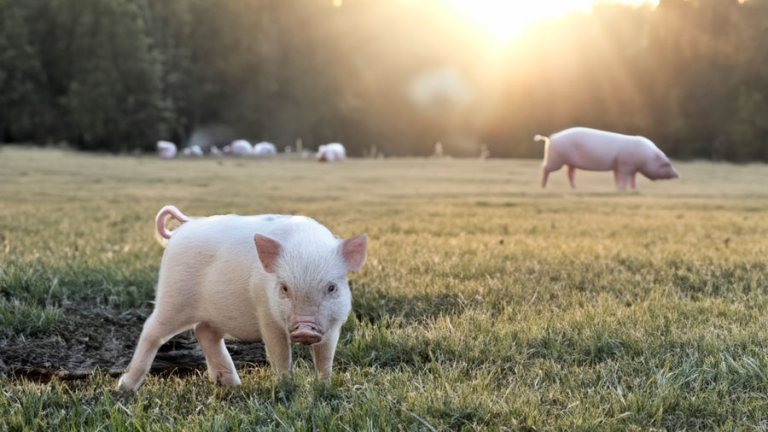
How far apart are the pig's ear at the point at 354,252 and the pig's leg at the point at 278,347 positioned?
382mm

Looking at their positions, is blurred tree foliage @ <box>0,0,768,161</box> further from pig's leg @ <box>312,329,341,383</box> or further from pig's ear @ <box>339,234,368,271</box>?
pig's leg @ <box>312,329,341,383</box>

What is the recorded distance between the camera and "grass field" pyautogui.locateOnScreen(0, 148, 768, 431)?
2346mm

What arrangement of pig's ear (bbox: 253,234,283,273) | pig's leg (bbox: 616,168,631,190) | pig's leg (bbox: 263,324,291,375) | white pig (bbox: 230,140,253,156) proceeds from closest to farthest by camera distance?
pig's ear (bbox: 253,234,283,273)
pig's leg (bbox: 263,324,291,375)
pig's leg (bbox: 616,168,631,190)
white pig (bbox: 230,140,253,156)

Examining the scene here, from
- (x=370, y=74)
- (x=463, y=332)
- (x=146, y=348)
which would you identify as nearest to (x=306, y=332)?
(x=146, y=348)

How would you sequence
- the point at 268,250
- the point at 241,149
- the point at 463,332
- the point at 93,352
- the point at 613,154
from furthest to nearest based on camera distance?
the point at 241,149 → the point at 613,154 → the point at 93,352 → the point at 463,332 → the point at 268,250

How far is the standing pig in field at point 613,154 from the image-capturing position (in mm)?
5734

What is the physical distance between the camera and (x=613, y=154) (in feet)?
19.2

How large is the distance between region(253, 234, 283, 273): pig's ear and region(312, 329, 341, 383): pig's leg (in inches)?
14.4

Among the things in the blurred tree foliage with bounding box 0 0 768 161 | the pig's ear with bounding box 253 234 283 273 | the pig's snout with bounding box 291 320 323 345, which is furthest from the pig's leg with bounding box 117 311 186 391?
the blurred tree foliage with bounding box 0 0 768 161

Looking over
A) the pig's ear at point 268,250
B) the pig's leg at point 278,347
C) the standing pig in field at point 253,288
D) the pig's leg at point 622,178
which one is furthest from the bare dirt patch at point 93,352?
the pig's leg at point 622,178

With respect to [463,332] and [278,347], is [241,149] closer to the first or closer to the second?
[463,332]

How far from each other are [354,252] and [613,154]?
3950 mm

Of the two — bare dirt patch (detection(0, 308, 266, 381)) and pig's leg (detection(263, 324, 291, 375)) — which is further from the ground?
pig's leg (detection(263, 324, 291, 375))

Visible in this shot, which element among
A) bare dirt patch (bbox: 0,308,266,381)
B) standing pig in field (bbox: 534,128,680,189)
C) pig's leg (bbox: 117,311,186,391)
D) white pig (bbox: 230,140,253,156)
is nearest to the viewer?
pig's leg (bbox: 117,311,186,391)
